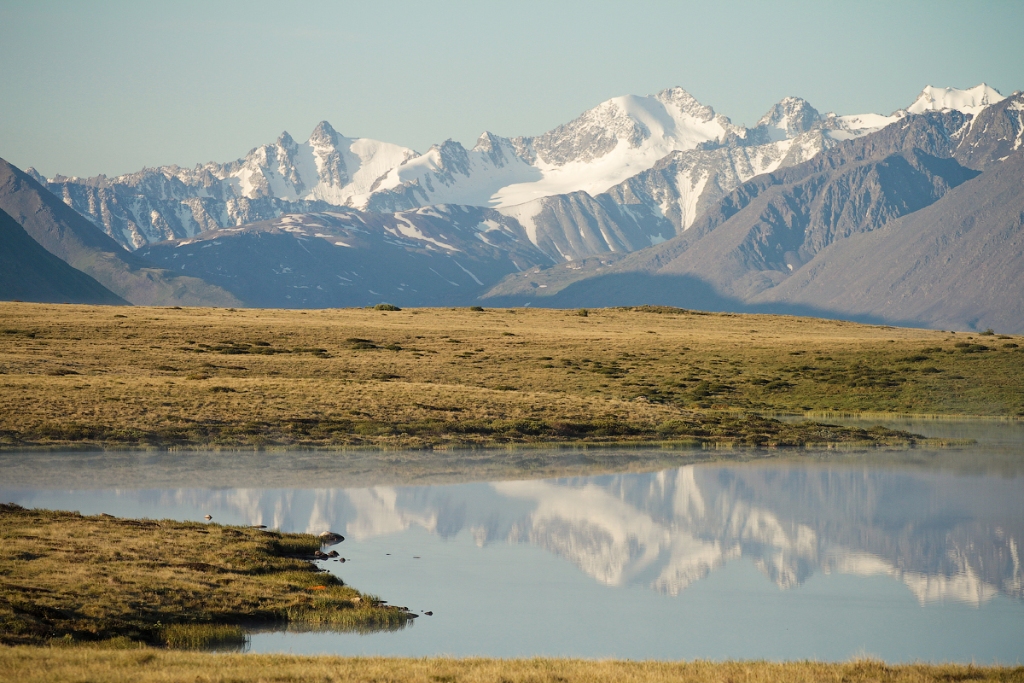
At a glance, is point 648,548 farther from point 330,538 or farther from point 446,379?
point 446,379

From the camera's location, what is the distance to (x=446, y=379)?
80062 mm

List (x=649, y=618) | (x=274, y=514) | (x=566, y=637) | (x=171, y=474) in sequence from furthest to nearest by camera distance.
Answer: (x=171, y=474) → (x=274, y=514) → (x=649, y=618) → (x=566, y=637)

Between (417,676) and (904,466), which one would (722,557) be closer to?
(417,676)

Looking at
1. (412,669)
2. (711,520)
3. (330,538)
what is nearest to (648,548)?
(711,520)

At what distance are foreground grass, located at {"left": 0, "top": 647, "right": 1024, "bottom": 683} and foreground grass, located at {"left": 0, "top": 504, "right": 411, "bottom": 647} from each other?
1347mm

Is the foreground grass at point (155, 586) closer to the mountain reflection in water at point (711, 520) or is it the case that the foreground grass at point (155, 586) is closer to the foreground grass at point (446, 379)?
the mountain reflection in water at point (711, 520)

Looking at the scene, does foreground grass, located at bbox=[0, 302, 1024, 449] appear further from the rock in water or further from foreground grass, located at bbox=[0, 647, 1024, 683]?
foreground grass, located at bbox=[0, 647, 1024, 683]

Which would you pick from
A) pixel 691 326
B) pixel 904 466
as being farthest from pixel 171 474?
pixel 691 326

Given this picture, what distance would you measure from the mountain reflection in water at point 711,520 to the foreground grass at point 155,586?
18.8 feet

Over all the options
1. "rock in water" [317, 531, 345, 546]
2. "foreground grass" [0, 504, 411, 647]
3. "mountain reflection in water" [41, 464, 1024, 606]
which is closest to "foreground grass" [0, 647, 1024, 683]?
"foreground grass" [0, 504, 411, 647]

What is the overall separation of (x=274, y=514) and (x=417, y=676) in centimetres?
1937

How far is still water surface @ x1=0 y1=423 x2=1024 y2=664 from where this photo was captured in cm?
2361

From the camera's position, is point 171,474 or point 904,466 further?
point 904,466

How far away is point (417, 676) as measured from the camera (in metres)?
18.3
